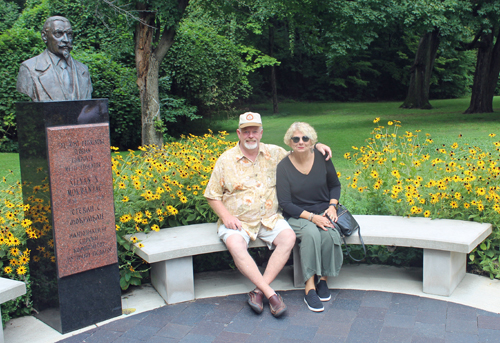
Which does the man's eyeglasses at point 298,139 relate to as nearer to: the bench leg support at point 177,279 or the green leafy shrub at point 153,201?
the green leafy shrub at point 153,201

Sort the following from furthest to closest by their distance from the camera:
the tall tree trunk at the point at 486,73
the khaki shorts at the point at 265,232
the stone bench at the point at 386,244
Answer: the tall tree trunk at the point at 486,73 → the khaki shorts at the point at 265,232 → the stone bench at the point at 386,244

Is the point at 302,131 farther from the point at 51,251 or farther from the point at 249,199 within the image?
the point at 51,251

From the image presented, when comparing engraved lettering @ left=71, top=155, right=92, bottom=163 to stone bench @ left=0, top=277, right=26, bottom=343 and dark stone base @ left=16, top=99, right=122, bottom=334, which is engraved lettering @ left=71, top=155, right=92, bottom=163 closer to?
dark stone base @ left=16, top=99, right=122, bottom=334

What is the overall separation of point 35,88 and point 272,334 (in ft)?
8.02

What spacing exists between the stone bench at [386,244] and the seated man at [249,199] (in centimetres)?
16

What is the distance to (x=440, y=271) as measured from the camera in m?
3.88

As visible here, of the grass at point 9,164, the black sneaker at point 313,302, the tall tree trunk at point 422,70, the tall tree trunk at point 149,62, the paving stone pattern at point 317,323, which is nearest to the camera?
the paving stone pattern at point 317,323

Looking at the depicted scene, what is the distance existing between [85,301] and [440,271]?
2.80 m

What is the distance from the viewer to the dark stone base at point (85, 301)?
345cm

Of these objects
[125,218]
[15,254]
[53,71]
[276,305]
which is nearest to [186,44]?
[125,218]

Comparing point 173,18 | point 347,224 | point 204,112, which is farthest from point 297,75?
point 347,224

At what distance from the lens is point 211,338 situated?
10.9 feet

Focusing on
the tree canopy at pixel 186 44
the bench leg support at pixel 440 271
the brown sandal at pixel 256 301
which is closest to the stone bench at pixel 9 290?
the brown sandal at pixel 256 301

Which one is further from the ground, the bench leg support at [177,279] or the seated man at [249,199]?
the seated man at [249,199]
